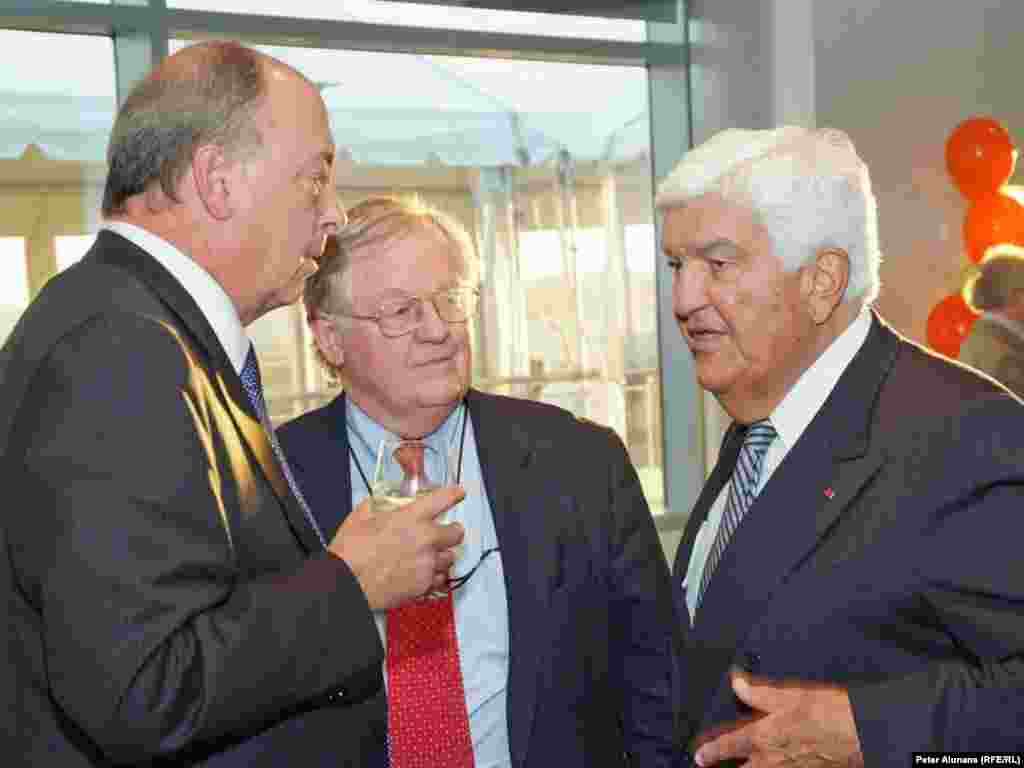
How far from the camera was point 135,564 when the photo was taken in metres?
1.30

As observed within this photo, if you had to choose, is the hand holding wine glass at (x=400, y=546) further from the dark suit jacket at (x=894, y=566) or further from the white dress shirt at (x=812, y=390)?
the white dress shirt at (x=812, y=390)

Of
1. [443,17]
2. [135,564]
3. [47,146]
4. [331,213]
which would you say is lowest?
[135,564]

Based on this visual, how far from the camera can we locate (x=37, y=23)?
442cm

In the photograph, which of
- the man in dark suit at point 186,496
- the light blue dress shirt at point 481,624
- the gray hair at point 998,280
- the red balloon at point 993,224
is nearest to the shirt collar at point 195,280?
the man in dark suit at point 186,496

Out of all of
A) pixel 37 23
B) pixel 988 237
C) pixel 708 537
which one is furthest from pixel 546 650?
pixel 988 237

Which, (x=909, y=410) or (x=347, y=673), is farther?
(x=909, y=410)

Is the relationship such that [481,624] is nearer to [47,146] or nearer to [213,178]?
[213,178]

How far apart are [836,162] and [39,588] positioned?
1.28 m

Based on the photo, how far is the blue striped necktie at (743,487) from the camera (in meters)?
2.09

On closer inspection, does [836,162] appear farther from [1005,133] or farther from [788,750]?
[1005,133]

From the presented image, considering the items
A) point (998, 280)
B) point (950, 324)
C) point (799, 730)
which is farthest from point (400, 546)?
point (950, 324)

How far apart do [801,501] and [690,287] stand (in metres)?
0.38

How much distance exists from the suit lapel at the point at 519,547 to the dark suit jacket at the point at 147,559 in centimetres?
63

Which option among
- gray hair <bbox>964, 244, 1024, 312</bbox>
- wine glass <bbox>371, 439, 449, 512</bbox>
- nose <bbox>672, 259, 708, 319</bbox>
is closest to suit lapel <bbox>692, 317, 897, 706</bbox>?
nose <bbox>672, 259, 708, 319</bbox>
